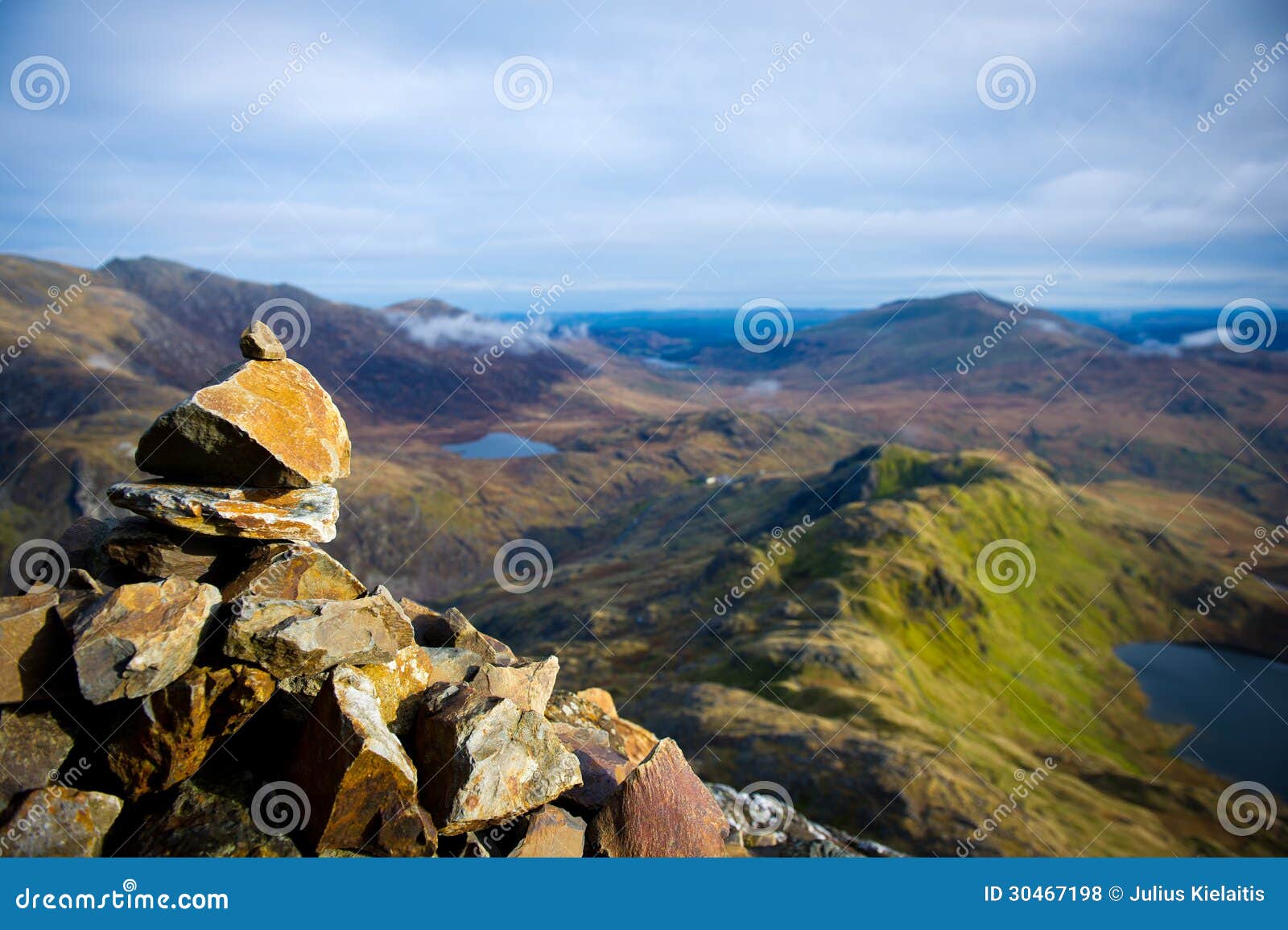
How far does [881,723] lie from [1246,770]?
327ft

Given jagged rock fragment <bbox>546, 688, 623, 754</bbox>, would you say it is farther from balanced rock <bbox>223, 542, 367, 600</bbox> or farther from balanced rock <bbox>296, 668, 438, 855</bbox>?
balanced rock <bbox>223, 542, 367, 600</bbox>

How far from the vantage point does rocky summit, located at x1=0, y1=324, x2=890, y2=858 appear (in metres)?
11.7

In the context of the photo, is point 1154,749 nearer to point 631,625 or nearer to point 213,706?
point 631,625

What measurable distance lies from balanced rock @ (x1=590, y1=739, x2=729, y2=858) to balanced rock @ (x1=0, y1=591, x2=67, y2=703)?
30.9 ft

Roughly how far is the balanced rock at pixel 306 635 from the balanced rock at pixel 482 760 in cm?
162

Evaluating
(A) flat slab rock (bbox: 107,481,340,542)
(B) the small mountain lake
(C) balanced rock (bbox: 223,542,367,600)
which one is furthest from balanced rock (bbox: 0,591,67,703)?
(B) the small mountain lake

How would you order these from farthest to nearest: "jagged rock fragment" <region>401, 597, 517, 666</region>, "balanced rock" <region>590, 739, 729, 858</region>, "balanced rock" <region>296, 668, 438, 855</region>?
"jagged rock fragment" <region>401, 597, 517, 666</region>
"balanced rock" <region>590, 739, 729, 858</region>
"balanced rock" <region>296, 668, 438, 855</region>

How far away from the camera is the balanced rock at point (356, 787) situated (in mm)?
11648

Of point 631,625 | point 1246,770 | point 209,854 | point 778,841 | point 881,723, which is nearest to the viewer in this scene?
point 209,854

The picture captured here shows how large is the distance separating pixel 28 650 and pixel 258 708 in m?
3.68

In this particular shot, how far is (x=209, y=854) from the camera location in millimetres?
11328

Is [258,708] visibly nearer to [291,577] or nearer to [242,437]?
[291,577]

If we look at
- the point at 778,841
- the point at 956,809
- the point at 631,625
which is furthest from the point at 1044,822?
the point at 778,841

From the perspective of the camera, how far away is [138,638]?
1175 cm
